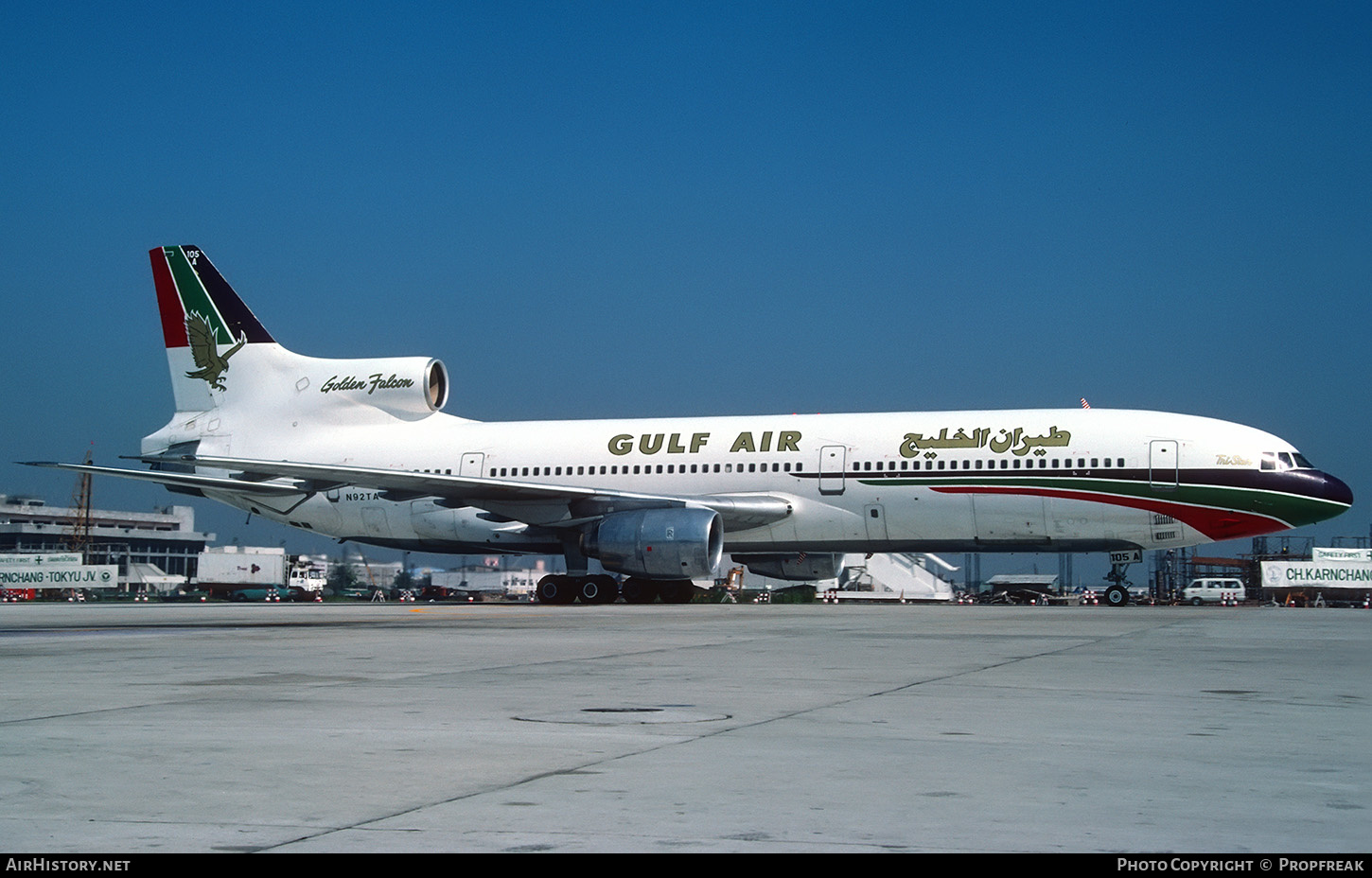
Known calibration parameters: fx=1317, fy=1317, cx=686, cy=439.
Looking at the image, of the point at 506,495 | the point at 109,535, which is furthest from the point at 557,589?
the point at 109,535

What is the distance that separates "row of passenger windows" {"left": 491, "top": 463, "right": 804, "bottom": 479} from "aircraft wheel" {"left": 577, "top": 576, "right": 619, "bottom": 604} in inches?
97.9

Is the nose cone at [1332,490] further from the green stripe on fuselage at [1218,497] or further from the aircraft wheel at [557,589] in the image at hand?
the aircraft wheel at [557,589]

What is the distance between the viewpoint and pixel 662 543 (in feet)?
88.2

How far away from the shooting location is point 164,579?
102 metres

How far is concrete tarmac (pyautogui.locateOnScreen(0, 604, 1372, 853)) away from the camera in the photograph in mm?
4277

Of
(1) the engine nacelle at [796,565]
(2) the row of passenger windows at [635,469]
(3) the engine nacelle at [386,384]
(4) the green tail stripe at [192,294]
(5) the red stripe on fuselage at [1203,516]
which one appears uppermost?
(4) the green tail stripe at [192,294]

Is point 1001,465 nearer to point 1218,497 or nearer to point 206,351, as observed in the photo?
point 1218,497

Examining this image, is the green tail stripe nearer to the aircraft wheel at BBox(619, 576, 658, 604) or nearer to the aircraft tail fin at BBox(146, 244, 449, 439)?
the aircraft tail fin at BBox(146, 244, 449, 439)

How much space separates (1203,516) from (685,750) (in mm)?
22973

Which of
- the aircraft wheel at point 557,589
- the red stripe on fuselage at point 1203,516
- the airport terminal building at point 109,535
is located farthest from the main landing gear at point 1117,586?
the airport terminal building at point 109,535

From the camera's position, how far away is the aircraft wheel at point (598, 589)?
3062cm

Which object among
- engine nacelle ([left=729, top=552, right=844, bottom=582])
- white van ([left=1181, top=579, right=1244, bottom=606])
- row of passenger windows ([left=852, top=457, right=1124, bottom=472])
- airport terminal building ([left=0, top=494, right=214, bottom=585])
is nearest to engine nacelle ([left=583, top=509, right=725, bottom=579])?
row of passenger windows ([left=852, top=457, right=1124, bottom=472])

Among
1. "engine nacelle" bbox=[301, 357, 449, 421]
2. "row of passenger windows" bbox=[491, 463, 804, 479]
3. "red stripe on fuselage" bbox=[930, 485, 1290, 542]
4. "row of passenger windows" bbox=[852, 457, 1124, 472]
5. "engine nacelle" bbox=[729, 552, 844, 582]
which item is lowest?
A: "engine nacelle" bbox=[729, 552, 844, 582]
